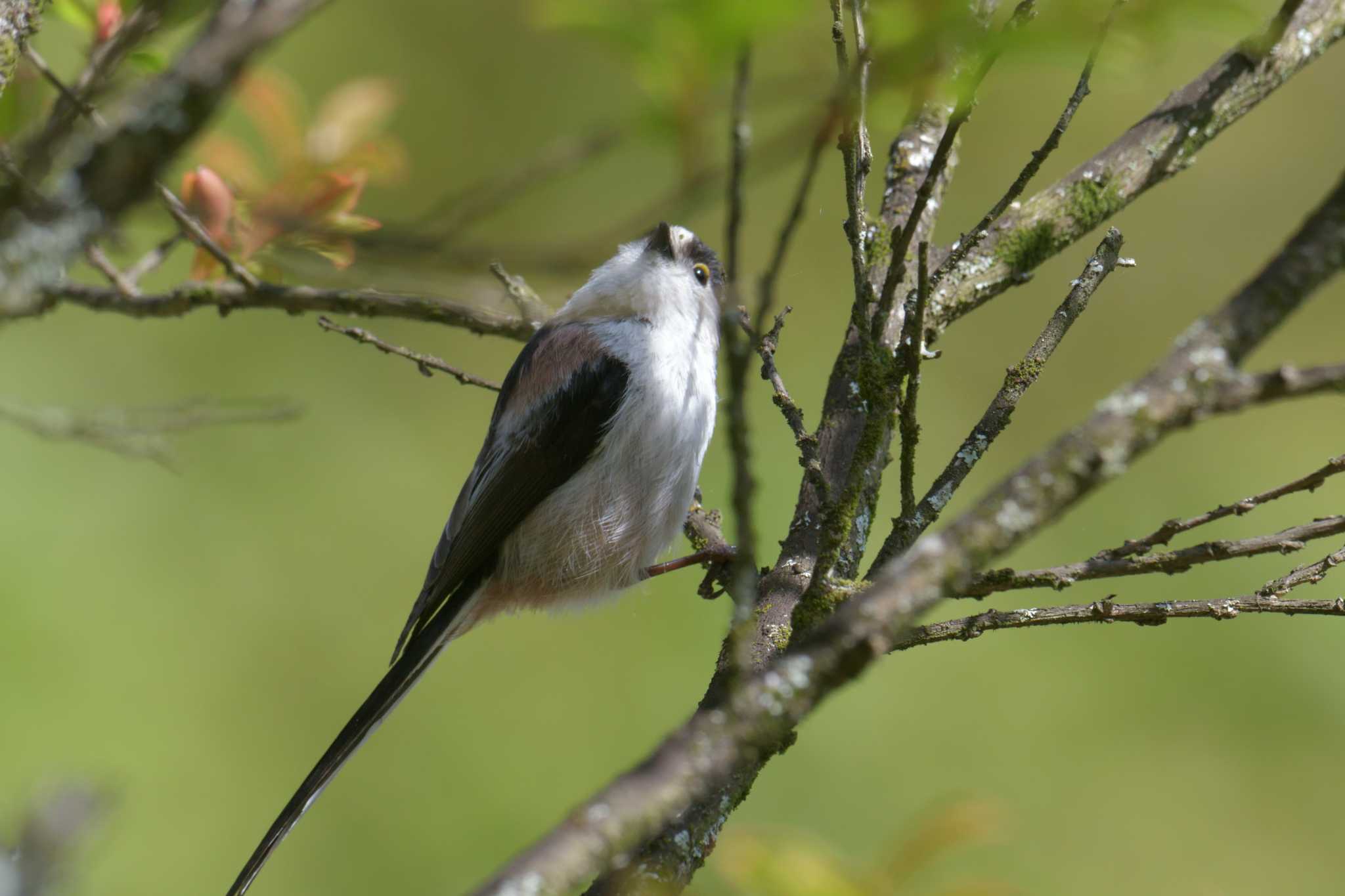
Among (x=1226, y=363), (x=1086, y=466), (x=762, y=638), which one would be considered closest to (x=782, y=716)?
(x=1086, y=466)

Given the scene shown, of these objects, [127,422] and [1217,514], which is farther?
[127,422]

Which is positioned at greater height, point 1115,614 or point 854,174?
point 854,174

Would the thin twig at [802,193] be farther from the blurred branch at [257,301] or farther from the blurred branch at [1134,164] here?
the blurred branch at [1134,164]

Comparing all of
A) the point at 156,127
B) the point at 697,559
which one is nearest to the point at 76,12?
the point at 156,127

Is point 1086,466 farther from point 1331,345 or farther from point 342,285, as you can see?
point 1331,345

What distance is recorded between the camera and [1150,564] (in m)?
1.09

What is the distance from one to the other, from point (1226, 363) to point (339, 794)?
3292mm

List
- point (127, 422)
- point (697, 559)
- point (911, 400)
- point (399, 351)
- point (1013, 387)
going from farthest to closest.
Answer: point (697, 559) → point (399, 351) → point (127, 422) → point (1013, 387) → point (911, 400)

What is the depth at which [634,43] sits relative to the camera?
2.48 ft

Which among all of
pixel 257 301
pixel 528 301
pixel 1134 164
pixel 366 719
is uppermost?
pixel 1134 164

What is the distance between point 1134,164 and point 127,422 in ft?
5.58

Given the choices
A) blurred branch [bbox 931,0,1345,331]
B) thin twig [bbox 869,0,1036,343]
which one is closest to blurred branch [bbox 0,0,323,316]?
thin twig [bbox 869,0,1036,343]

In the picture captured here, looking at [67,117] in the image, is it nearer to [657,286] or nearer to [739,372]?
[739,372]

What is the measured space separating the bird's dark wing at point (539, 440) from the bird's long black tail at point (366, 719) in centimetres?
5
